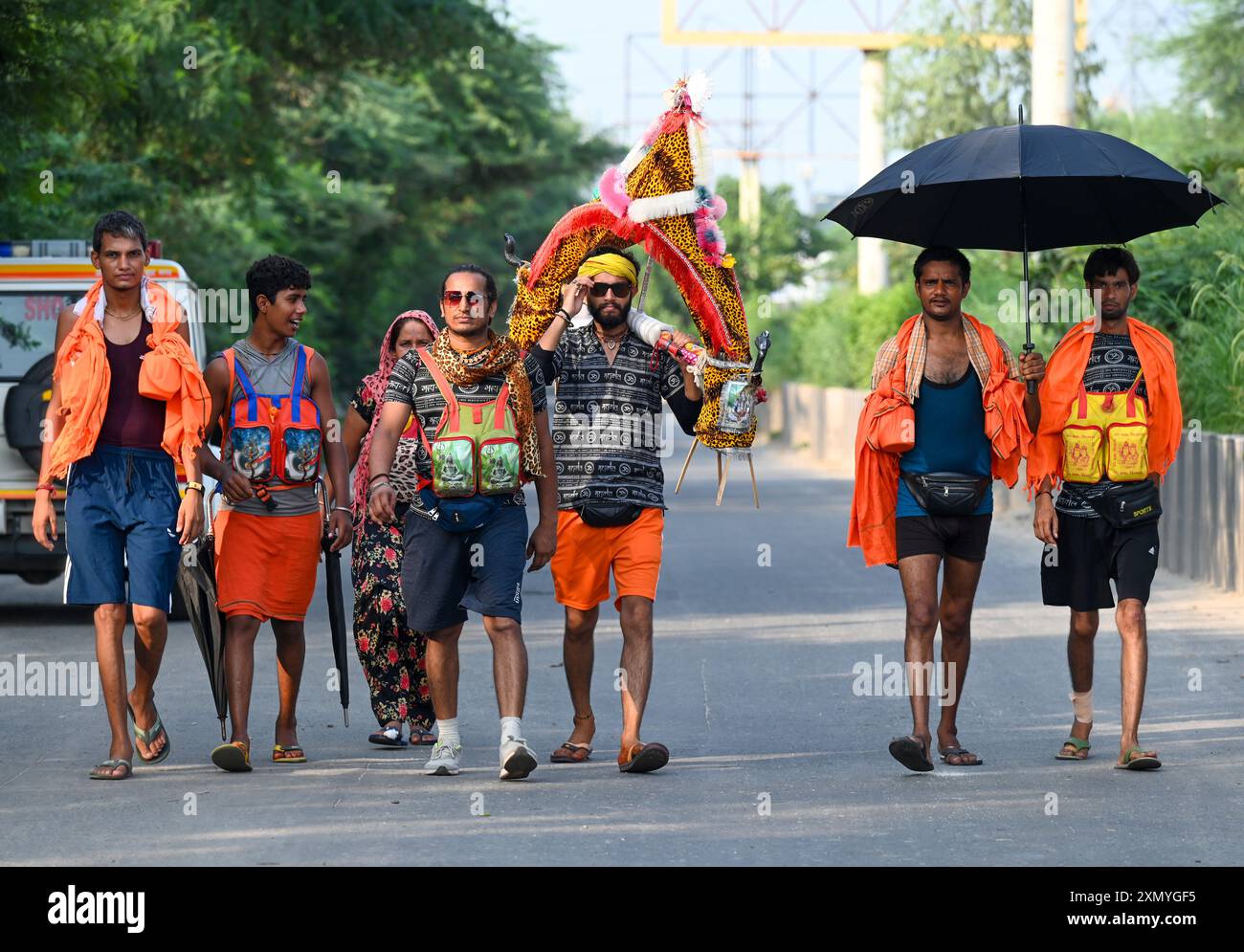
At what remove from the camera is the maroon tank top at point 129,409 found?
810 centimetres

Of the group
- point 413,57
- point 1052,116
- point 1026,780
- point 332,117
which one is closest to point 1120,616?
point 1026,780

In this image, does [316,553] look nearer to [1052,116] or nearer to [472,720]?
[472,720]

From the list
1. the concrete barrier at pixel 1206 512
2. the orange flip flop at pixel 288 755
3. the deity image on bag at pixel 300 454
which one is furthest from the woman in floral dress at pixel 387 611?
the concrete barrier at pixel 1206 512

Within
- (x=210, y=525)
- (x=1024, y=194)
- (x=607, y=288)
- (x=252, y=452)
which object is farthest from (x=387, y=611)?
(x=1024, y=194)

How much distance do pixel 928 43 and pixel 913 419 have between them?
96.4 feet

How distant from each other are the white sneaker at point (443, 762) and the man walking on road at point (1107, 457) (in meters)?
2.47

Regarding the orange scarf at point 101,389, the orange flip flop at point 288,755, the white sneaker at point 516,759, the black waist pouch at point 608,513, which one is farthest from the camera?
the orange flip flop at point 288,755

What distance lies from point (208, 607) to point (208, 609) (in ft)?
0.05

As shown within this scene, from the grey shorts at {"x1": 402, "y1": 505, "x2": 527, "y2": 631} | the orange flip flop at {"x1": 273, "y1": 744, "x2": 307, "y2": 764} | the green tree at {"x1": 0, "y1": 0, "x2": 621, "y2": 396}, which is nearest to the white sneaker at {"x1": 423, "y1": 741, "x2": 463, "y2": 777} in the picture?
the grey shorts at {"x1": 402, "y1": 505, "x2": 527, "y2": 631}

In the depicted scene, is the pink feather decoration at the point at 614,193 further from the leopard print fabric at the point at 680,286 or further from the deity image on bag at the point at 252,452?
the deity image on bag at the point at 252,452

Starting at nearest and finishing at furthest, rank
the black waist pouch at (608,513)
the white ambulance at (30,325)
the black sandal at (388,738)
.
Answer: the black waist pouch at (608,513) → the black sandal at (388,738) → the white ambulance at (30,325)

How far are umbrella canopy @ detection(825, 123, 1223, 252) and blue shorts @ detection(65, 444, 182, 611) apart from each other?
3050 mm

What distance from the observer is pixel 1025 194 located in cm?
881

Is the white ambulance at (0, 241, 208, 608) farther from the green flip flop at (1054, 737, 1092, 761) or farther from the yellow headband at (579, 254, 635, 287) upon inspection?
the green flip flop at (1054, 737, 1092, 761)
